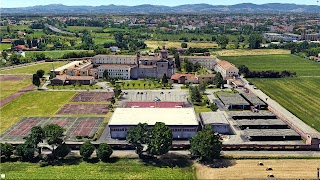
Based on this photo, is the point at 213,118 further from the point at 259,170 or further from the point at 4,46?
the point at 4,46

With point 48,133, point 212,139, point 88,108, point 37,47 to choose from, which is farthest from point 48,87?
point 37,47

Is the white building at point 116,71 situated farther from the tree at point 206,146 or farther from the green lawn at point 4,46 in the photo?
the green lawn at point 4,46

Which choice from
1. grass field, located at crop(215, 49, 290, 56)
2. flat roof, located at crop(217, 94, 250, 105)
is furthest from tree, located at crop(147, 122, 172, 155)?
grass field, located at crop(215, 49, 290, 56)

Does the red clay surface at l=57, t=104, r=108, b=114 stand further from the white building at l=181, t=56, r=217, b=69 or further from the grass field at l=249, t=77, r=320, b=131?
the white building at l=181, t=56, r=217, b=69

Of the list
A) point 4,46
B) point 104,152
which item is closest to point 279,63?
point 104,152

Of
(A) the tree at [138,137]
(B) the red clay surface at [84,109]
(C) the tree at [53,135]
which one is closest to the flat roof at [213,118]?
(A) the tree at [138,137]

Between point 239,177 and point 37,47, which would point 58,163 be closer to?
point 239,177
